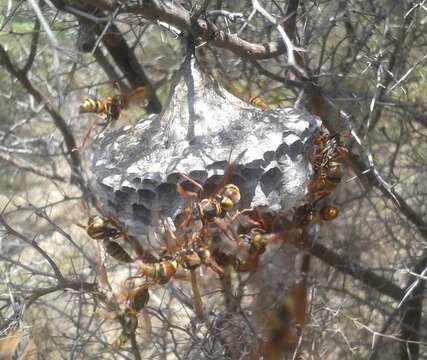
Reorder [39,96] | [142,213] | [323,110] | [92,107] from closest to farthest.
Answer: [142,213] → [92,107] → [323,110] → [39,96]

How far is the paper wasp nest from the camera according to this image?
2.52 metres

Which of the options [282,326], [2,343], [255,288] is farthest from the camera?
[255,288]

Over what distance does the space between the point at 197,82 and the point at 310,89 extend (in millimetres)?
792

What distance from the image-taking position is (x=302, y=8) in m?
3.60

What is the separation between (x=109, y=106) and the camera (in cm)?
338

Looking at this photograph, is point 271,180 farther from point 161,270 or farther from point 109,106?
point 109,106

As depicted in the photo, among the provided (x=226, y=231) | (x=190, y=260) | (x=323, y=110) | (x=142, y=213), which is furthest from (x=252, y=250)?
(x=323, y=110)

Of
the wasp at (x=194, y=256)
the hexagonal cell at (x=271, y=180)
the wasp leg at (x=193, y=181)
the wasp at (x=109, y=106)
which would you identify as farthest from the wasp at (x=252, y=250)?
the wasp at (x=109, y=106)

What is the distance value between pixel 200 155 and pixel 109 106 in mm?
1059

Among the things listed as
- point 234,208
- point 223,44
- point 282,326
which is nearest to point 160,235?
point 234,208

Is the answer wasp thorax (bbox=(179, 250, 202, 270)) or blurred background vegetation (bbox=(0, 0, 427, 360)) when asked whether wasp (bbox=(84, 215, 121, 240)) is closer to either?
blurred background vegetation (bbox=(0, 0, 427, 360))

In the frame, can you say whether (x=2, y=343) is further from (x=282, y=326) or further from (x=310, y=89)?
(x=310, y=89)

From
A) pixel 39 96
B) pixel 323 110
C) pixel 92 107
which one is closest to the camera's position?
pixel 92 107

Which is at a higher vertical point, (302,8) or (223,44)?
(302,8)
